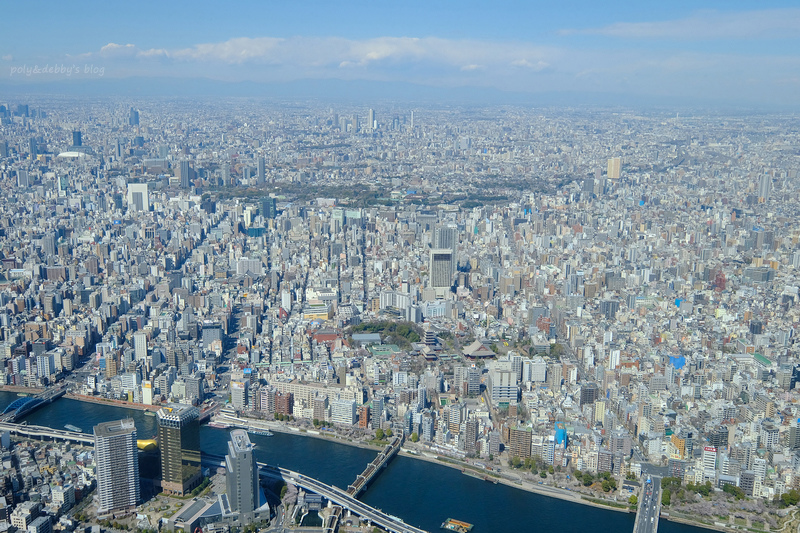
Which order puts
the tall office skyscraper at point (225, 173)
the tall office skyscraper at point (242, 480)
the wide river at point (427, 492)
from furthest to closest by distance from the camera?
1. the tall office skyscraper at point (225, 173)
2. the wide river at point (427, 492)
3. the tall office skyscraper at point (242, 480)

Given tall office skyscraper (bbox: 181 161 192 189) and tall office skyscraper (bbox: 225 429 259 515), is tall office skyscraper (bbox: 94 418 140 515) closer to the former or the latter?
tall office skyscraper (bbox: 225 429 259 515)

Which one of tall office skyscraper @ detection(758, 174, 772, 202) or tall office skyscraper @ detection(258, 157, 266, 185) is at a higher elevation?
tall office skyscraper @ detection(758, 174, 772, 202)

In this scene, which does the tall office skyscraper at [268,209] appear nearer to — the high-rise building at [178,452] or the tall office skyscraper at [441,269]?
the tall office skyscraper at [441,269]

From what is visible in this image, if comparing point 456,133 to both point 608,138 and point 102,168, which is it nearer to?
point 608,138

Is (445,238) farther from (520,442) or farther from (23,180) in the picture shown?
(23,180)

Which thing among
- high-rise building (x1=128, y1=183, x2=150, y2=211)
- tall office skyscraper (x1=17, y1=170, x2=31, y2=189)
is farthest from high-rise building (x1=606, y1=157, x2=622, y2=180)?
tall office skyscraper (x1=17, y1=170, x2=31, y2=189)

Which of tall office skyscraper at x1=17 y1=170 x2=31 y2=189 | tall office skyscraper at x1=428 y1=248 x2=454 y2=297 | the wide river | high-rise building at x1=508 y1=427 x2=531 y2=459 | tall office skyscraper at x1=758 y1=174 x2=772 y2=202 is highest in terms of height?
tall office skyscraper at x1=758 y1=174 x2=772 y2=202

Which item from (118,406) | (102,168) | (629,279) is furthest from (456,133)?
(118,406)

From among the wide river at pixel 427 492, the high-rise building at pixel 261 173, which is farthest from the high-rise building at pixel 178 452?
the high-rise building at pixel 261 173
